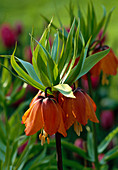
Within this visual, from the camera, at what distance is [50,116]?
68 cm

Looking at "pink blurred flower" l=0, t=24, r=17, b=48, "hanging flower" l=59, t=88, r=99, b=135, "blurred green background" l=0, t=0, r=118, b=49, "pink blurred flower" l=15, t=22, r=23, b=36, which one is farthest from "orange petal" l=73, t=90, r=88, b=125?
"blurred green background" l=0, t=0, r=118, b=49

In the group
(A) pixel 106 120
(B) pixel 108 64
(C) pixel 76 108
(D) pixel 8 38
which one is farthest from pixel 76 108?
(D) pixel 8 38

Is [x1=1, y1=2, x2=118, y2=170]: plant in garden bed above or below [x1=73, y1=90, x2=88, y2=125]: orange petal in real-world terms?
above

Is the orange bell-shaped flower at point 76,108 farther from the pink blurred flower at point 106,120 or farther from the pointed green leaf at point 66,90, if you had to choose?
the pink blurred flower at point 106,120

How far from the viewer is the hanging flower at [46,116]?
687 mm

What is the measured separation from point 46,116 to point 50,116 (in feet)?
0.04

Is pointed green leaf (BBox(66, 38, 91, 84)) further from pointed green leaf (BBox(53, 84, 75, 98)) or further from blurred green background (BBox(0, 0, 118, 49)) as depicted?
blurred green background (BBox(0, 0, 118, 49))

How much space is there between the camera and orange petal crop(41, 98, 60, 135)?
2.25ft

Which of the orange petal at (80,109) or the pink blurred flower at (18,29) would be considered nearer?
the orange petal at (80,109)

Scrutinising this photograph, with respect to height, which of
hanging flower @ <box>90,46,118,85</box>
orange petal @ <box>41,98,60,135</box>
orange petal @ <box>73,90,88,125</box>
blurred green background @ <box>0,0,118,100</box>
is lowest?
blurred green background @ <box>0,0,118,100</box>

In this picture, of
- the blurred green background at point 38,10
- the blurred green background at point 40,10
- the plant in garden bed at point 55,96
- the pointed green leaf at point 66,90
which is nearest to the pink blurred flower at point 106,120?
the plant in garden bed at point 55,96

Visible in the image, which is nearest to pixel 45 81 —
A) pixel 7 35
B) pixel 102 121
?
pixel 102 121

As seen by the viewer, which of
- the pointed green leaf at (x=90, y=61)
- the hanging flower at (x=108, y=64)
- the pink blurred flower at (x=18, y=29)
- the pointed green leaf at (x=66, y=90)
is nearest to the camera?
the pointed green leaf at (x=66, y=90)

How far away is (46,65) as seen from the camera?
779 mm
